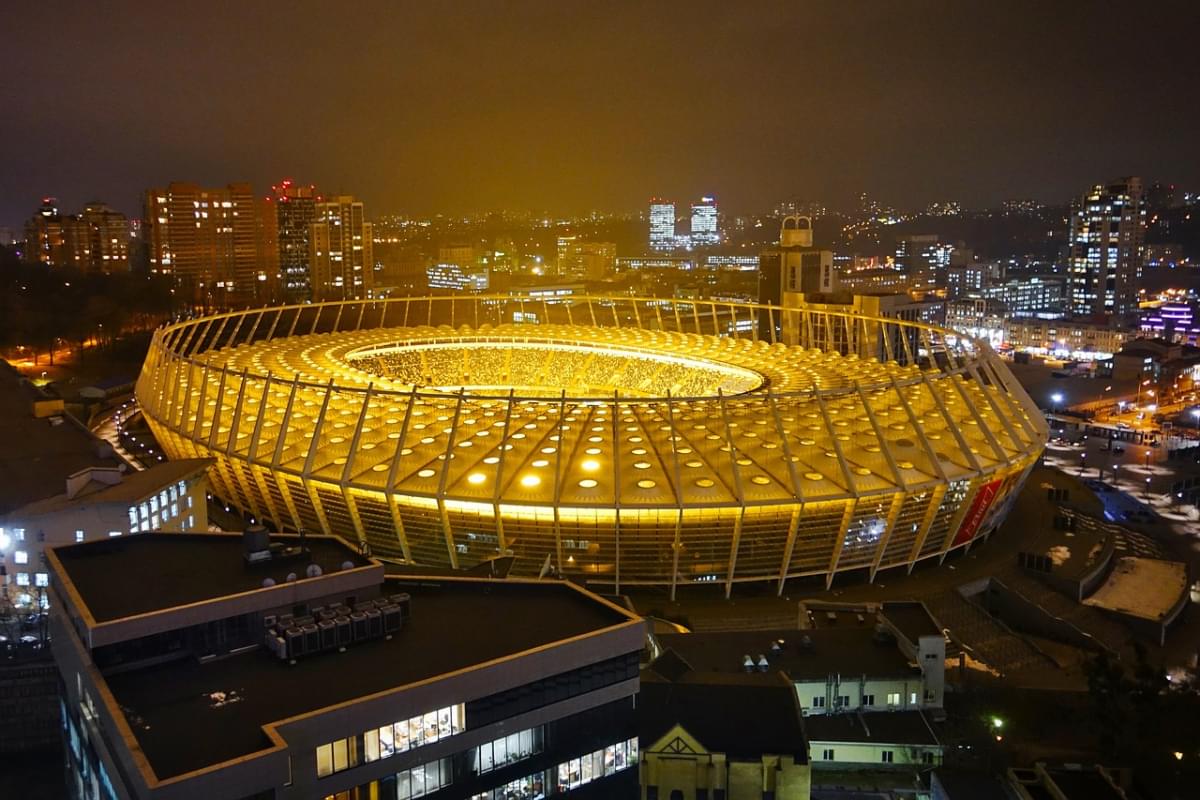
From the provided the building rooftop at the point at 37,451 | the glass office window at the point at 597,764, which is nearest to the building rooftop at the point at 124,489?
the building rooftop at the point at 37,451

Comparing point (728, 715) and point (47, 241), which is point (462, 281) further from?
point (728, 715)

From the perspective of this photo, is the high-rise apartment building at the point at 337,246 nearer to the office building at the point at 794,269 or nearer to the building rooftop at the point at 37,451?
the office building at the point at 794,269

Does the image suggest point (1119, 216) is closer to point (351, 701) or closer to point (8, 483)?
point (8, 483)

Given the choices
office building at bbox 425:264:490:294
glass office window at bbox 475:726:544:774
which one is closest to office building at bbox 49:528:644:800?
glass office window at bbox 475:726:544:774

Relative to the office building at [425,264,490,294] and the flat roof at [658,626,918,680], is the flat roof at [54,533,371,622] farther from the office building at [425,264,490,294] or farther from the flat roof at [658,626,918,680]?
the office building at [425,264,490,294]

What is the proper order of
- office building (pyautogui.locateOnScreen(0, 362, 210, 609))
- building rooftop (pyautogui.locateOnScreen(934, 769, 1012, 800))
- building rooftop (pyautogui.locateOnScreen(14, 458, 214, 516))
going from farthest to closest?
building rooftop (pyautogui.locateOnScreen(14, 458, 214, 516)) < office building (pyautogui.locateOnScreen(0, 362, 210, 609)) < building rooftop (pyautogui.locateOnScreen(934, 769, 1012, 800))
